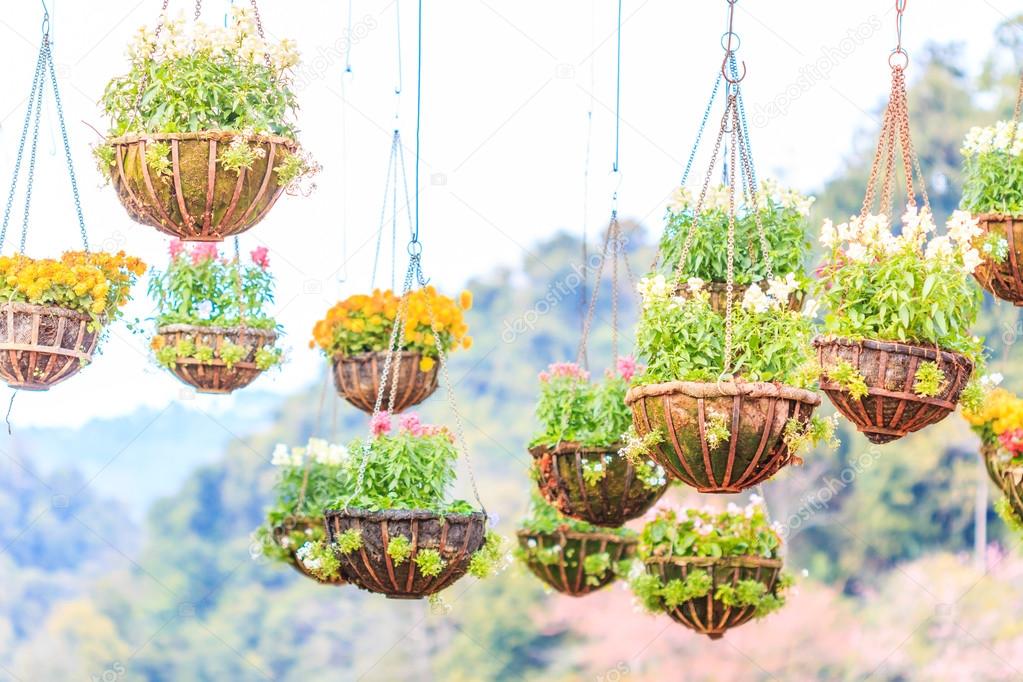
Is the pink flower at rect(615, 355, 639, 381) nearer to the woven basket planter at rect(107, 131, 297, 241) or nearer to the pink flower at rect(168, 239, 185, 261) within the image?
the woven basket planter at rect(107, 131, 297, 241)

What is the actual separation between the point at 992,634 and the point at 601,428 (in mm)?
9171

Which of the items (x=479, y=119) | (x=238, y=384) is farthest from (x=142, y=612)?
(x=238, y=384)

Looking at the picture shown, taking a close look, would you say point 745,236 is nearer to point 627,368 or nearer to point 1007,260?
point 627,368

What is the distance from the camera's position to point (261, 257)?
5.80 metres

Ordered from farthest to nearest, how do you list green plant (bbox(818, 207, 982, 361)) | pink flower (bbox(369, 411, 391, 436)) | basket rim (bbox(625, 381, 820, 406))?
1. pink flower (bbox(369, 411, 391, 436))
2. green plant (bbox(818, 207, 982, 361))
3. basket rim (bbox(625, 381, 820, 406))

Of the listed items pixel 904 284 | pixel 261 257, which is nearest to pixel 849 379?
pixel 904 284

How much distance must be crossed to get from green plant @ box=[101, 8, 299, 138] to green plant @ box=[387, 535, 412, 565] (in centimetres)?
113

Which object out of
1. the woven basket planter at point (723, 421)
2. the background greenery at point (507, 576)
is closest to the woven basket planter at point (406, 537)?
the woven basket planter at point (723, 421)

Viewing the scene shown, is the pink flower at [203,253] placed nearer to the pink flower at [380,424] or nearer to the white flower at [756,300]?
the pink flower at [380,424]

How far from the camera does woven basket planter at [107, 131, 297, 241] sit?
3996 mm

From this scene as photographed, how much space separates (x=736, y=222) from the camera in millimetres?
4980

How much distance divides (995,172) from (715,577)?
149 centimetres

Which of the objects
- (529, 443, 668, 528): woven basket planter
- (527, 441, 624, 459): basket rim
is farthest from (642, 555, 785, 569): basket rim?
(527, 441, 624, 459): basket rim

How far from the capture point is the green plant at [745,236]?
4918mm
